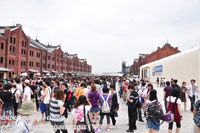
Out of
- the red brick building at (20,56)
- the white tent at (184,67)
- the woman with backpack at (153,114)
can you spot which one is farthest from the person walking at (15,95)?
the red brick building at (20,56)

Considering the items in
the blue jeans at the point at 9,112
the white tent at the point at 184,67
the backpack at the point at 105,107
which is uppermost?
the white tent at the point at 184,67

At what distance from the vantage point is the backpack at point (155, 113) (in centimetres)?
459

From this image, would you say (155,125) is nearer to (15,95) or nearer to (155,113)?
(155,113)

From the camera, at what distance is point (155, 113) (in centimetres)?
461

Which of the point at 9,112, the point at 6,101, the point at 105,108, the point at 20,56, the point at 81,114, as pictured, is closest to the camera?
the point at 81,114

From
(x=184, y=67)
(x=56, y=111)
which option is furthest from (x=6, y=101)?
(x=184, y=67)

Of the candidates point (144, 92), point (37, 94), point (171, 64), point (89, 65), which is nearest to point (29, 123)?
point (144, 92)

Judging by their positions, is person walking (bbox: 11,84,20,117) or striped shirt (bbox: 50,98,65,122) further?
person walking (bbox: 11,84,20,117)

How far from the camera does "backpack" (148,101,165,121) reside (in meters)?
4.59

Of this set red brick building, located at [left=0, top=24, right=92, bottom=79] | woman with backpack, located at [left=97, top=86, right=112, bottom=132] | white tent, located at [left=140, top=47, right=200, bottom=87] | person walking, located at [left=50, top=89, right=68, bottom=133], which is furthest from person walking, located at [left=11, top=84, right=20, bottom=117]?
red brick building, located at [left=0, top=24, right=92, bottom=79]

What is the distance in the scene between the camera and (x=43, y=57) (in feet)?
159

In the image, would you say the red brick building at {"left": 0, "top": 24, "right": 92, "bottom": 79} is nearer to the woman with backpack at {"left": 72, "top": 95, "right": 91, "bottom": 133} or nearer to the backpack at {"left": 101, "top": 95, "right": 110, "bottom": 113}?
the backpack at {"left": 101, "top": 95, "right": 110, "bottom": 113}

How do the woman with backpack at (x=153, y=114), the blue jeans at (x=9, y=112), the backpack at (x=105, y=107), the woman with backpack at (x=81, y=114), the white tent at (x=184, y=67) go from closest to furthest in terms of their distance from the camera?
the woman with backpack at (x=81, y=114) < the woman with backpack at (x=153, y=114) < the backpack at (x=105, y=107) < the blue jeans at (x=9, y=112) < the white tent at (x=184, y=67)

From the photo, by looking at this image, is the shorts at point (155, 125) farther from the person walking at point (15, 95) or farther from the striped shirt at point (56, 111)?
the person walking at point (15, 95)
